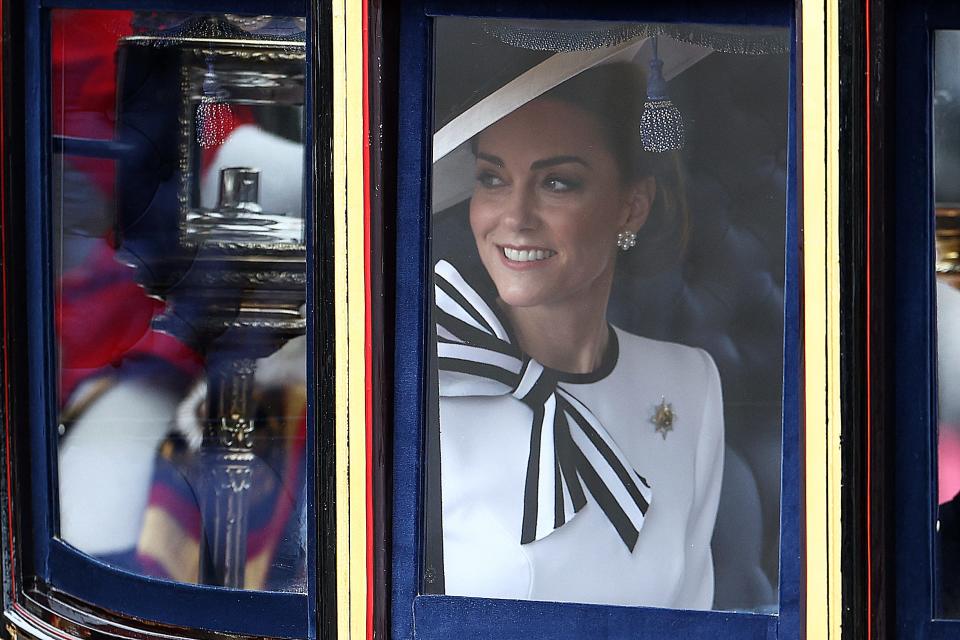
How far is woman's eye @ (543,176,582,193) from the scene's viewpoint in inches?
88.2

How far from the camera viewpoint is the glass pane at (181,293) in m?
2.38

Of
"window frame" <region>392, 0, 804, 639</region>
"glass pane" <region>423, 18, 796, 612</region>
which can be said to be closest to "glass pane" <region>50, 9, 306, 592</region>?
"window frame" <region>392, 0, 804, 639</region>

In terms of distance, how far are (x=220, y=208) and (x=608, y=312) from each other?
89 cm

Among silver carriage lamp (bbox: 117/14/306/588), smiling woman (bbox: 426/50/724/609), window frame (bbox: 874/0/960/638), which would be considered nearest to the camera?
window frame (bbox: 874/0/960/638)

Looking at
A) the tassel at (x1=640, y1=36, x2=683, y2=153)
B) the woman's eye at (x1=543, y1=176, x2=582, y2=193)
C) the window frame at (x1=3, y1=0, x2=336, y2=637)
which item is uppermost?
the tassel at (x1=640, y1=36, x2=683, y2=153)

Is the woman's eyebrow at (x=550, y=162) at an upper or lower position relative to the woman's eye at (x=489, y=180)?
upper

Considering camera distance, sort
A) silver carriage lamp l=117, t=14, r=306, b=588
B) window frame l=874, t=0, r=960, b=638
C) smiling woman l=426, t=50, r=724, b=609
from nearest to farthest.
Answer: window frame l=874, t=0, r=960, b=638, smiling woman l=426, t=50, r=724, b=609, silver carriage lamp l=117, t=14, r=306, b=588

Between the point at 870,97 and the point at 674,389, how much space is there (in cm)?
68

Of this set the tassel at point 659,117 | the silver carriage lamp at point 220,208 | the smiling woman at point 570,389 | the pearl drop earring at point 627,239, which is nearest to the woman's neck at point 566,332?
the smiling woman at point 570,389

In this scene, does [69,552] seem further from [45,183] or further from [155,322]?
[45,183]

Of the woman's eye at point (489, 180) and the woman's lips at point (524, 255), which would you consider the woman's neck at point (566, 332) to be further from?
the woman's eye at point (489, 180)

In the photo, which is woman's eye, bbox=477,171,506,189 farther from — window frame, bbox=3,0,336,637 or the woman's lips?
window frame, bbox=3,0,336,637

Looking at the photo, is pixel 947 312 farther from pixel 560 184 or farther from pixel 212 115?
pixel 212 115

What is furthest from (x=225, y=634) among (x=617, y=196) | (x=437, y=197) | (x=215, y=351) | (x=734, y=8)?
(x=734, y=8)
